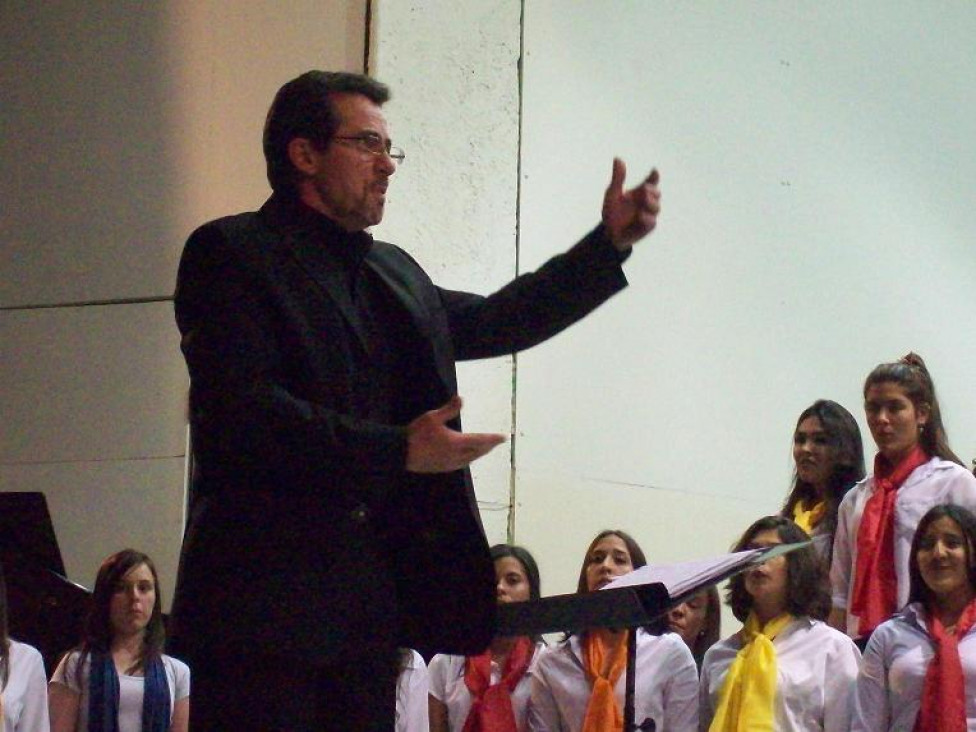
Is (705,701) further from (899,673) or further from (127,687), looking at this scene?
(127,687)

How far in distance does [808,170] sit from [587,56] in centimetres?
124

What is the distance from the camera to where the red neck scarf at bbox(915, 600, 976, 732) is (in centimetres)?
366

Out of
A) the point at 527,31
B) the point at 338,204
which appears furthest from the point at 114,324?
the point at 338,204

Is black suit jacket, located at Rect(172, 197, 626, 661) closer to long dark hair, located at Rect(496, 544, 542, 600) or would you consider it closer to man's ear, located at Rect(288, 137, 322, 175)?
man's ear, located at Rect(288, 137, 322, 175)

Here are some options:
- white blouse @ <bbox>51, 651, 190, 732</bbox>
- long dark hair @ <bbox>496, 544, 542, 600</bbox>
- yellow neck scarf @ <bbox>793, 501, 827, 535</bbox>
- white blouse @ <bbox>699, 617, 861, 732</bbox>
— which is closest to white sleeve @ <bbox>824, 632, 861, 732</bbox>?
white blouse @ <bbox>699, 617, 861, 732</bbox>

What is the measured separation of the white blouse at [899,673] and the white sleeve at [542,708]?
0.81 metres

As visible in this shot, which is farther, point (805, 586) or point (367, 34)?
point (367, 34)

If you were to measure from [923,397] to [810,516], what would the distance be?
52 centimetres

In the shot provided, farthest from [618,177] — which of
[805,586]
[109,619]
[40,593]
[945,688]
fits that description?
[40,593]

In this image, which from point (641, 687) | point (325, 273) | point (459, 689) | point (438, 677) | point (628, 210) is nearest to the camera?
point (325, 273)

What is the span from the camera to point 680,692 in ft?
13.8

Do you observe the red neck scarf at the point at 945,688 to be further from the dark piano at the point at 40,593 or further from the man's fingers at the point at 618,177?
the dark piano at the point at 40,593

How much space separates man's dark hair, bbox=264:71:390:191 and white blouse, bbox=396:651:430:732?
248cm

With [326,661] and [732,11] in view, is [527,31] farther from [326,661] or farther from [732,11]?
[326,661]
